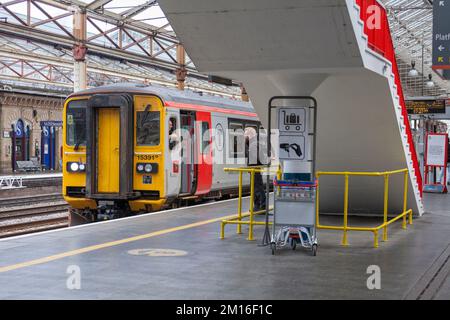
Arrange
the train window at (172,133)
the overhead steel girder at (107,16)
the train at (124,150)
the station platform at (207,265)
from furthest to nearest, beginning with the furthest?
1. the overhead steel girder at (107,16)
2. the train window at (172,133)
3. the train at (124,150)
4. the station platform at (207,265)

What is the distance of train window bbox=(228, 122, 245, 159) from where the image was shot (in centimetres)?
1645

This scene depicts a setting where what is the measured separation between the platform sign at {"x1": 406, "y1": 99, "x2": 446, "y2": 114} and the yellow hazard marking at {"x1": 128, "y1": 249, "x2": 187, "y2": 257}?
1349 cm

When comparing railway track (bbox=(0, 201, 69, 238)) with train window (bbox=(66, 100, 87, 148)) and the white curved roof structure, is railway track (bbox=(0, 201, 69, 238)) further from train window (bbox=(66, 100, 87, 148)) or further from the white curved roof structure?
the white curved roof structure

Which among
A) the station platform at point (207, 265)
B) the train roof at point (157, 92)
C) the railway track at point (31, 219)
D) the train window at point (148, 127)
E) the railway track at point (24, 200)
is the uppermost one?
the train roof at point (157, 92)

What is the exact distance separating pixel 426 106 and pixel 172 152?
1015 centimetres

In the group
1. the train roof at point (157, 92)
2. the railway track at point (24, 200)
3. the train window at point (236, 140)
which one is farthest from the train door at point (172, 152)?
the railway track at point (24, 200)

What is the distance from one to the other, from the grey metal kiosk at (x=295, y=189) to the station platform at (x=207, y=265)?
0.24m

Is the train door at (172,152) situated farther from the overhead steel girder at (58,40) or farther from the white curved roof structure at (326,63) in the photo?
the overhead steel girder at (58,40)

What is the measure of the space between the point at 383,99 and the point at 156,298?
18.1 feet

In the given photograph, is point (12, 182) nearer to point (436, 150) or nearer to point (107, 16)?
point (107, 16)

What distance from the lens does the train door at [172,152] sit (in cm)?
1315

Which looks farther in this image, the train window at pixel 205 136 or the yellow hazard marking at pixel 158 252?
the train window at pixel 205 136

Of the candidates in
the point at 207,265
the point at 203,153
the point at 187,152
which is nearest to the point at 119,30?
the point at 203,153

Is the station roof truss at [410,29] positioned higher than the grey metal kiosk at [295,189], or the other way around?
the station roof truss at [410,29]
